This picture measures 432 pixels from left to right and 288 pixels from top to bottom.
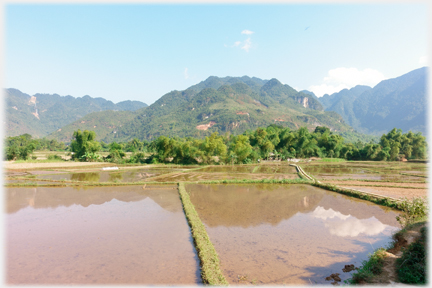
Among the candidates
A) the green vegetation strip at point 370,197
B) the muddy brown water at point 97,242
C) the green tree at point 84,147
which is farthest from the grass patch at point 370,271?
the green tree at point 84,147

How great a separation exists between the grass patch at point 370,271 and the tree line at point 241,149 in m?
35.5

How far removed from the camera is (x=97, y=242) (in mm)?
9391

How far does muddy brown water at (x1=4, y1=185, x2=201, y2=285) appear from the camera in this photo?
23.2 feet

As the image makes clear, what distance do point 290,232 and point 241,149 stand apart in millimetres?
32092

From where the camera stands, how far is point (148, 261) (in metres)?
7.87

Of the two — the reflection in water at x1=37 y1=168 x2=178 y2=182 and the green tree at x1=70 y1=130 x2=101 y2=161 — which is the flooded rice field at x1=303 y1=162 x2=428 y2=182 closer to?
the reflection in water at x1=37 y1=168 x2=178 y2=182

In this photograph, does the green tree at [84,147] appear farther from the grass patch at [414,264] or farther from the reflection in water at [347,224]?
the grass patch at [414,264]

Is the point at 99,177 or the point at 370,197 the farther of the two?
the point at 99,177


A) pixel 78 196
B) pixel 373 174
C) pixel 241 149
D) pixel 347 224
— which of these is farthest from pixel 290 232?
pixel 241 149

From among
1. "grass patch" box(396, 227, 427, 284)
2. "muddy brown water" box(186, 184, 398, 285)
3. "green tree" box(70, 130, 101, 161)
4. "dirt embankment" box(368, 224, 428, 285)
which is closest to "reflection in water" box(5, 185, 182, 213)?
"muddy brown water" box(186, 184, 398, 285)

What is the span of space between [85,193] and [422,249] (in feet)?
67.5

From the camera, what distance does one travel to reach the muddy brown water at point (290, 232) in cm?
748

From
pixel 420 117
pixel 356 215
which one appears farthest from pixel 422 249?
pixel 420 117

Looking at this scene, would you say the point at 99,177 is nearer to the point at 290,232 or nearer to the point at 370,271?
the point at 290,232
